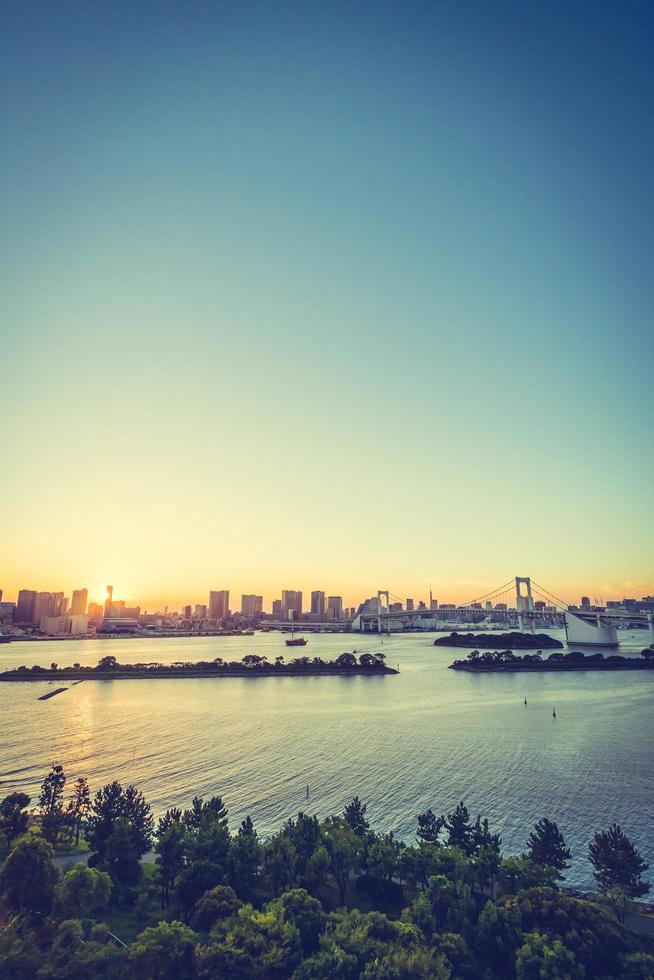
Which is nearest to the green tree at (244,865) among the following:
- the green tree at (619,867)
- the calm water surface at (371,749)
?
the calm water surface at (371,749)

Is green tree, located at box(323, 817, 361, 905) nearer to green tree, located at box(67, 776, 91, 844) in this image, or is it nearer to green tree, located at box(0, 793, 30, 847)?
green tree, located at box(67, 776, 91, 844)

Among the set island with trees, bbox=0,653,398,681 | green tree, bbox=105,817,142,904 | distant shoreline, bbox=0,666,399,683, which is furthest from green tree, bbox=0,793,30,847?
A: island with trees, bbox=0,653,398,681

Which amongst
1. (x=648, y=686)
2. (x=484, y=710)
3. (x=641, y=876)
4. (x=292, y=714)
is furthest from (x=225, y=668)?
(x=641, y=876)

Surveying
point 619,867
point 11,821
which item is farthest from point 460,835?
point 11,821

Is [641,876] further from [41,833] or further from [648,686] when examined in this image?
[648,686]

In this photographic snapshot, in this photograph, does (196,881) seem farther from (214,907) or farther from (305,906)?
(305,906)
